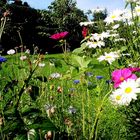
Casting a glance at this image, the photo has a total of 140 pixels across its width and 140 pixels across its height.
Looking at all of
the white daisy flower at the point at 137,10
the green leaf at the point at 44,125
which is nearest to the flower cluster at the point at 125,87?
the green leaf at the point at 44,125

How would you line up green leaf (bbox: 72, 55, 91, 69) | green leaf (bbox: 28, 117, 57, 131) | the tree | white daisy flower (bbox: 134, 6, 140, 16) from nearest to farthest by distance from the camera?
green leaf (bbox: 28, 117, 57, 131) < green leaf (bbox: 72, 55, 91, 69) < white daisy flower (bbox: 134, 6, 140, 16) < the tree

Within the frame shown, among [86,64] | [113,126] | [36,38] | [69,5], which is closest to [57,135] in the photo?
[86,64]

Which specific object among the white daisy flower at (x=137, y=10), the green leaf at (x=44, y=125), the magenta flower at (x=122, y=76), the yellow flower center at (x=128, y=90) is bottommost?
the green leaf at (x=44, y=125)

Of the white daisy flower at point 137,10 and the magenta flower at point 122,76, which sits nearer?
the magenta flower at point 122,76

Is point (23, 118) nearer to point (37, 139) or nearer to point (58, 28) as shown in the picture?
point (37, 139)

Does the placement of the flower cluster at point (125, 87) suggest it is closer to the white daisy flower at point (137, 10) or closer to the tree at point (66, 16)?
the white daisy flower at point (137, 10)

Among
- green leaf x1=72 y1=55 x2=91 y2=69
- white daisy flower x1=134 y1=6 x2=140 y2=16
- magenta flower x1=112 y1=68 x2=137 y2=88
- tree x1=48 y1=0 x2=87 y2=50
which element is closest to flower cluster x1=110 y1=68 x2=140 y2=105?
magenta flower x1=112 y1=68 x2=137 y2=88

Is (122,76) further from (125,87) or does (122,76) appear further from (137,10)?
(137,10)

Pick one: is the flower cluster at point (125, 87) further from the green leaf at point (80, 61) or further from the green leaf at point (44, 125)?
the green leaf at point (44, 125)

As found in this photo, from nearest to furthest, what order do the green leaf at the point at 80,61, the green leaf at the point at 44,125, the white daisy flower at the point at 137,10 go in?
the green leaf at the point at 44,125
the green leaf at the point at 80,61
the white daisy flower at the point at 137,10

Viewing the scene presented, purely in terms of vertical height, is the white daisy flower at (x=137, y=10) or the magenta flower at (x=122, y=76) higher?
the white daisy flower at (x=137, y=10)

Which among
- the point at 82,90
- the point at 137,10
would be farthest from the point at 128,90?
the point at 137,10

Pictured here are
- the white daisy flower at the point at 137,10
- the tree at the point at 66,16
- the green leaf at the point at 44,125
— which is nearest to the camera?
the green leaf at the point at 44,125

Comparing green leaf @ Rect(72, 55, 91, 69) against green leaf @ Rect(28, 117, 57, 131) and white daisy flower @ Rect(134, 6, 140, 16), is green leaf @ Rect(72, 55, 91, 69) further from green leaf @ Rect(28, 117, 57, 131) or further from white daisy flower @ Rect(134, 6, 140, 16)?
white daisy flower @ Rect(134, 6, 140, 16)
